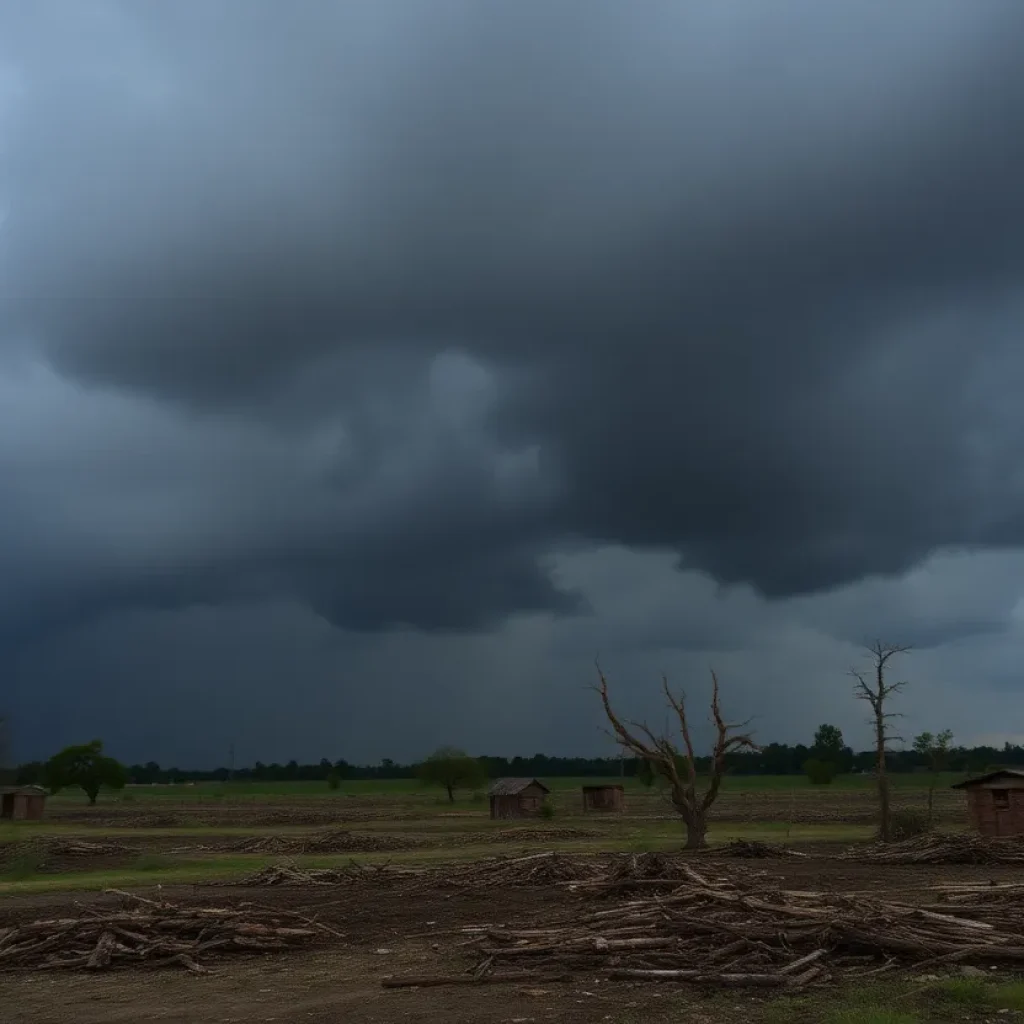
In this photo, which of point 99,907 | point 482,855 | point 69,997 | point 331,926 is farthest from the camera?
point 482,855

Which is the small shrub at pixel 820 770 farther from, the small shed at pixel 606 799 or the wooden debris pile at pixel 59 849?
the wooden debris pile at pixel 59 849

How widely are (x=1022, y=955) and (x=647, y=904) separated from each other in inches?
204

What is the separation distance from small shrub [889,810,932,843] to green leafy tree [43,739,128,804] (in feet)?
264

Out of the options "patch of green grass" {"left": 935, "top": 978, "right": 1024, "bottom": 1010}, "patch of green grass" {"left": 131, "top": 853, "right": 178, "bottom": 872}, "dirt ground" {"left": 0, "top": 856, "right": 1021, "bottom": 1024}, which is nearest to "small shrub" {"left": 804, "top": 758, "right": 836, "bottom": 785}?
"patch of green grass" {"left": 131, "top": 853, "right": 178, "bottom": 872}

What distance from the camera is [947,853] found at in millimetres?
27484

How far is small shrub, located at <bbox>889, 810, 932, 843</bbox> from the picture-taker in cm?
3512

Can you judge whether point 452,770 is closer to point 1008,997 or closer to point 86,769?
point 86,769

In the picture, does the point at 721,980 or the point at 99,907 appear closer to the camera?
the point at 721,980

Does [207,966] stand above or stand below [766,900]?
below

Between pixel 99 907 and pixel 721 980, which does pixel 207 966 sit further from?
pixel 721 980

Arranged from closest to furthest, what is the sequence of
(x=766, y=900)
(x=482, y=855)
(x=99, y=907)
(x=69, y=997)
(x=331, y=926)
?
1. (x=69, y=997)
2. (x=766, y=900)
3. (x=331, y=926)
4. (x=99, y=907)
5. (x=482, y=855)

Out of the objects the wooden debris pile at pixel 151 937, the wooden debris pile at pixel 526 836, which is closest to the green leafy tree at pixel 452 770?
the wooden debris pile at pixel 526 836

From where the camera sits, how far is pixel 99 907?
66.8ft

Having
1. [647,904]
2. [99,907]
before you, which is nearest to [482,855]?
[99,907]
